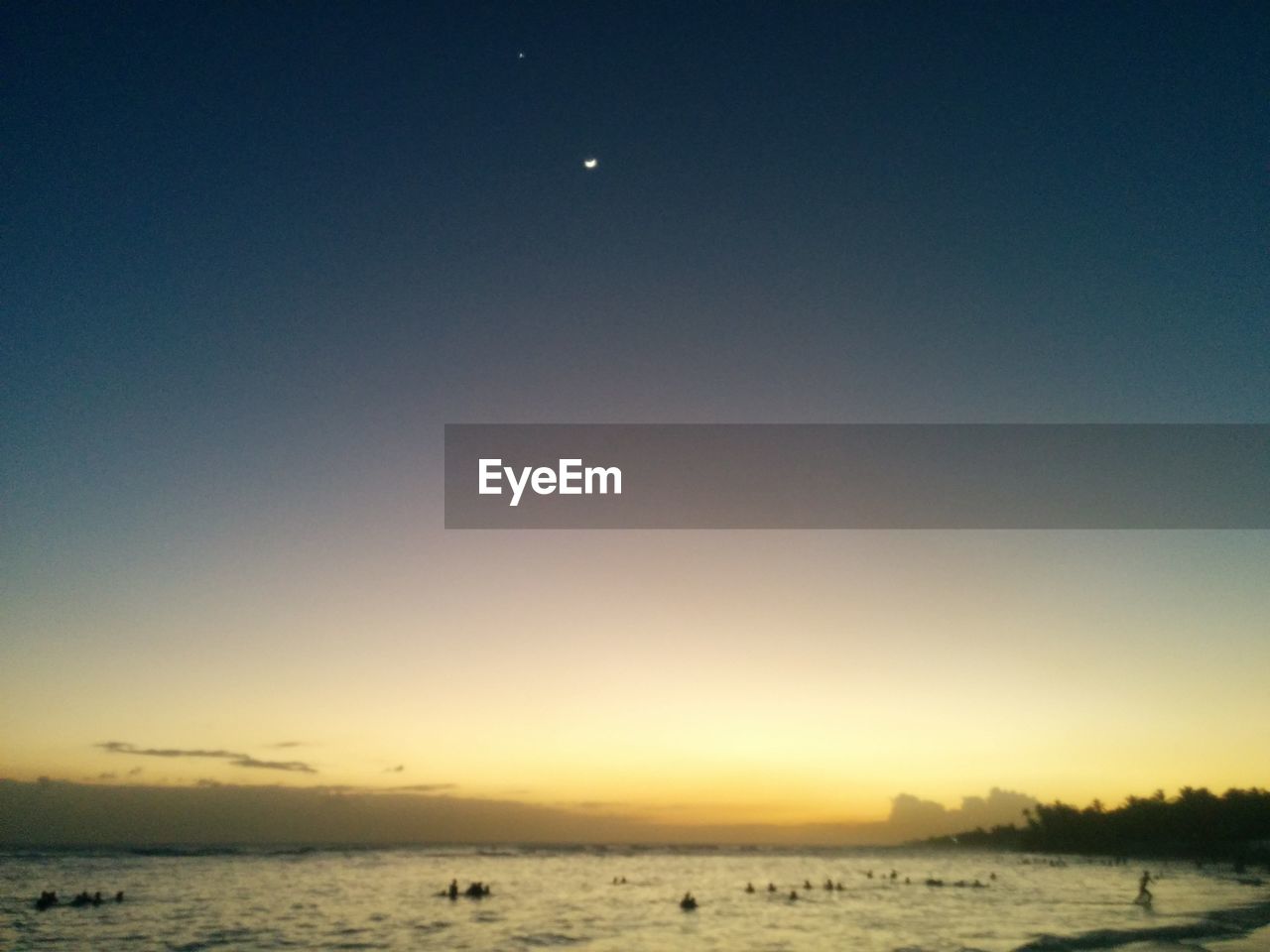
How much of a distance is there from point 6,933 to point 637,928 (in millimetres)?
38450

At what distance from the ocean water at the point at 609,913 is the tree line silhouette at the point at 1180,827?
110ft

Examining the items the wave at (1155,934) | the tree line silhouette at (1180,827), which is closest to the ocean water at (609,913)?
the wave at (1155,934)

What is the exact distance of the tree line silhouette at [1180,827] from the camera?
407 feet

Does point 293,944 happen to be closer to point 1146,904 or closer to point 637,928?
point 637,928

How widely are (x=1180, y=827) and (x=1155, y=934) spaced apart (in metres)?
125

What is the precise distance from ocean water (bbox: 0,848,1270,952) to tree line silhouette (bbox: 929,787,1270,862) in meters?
33.5

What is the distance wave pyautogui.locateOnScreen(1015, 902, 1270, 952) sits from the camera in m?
41.2

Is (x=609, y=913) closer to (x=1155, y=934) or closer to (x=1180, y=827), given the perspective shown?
(x=1155, y=934)

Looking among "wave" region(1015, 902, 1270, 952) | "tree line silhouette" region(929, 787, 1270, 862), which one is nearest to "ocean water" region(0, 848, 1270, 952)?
"wave" region(1015, 902, 1270, 952)

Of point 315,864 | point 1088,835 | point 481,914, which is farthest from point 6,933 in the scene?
point 1088,835

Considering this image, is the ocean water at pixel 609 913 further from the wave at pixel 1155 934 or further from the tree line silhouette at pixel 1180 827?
the tree line silhouette at pixel 1180 827

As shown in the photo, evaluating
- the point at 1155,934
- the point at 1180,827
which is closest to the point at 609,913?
the point at 1155,934

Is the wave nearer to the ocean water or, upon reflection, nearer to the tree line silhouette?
the ocean water

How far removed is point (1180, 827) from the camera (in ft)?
463
